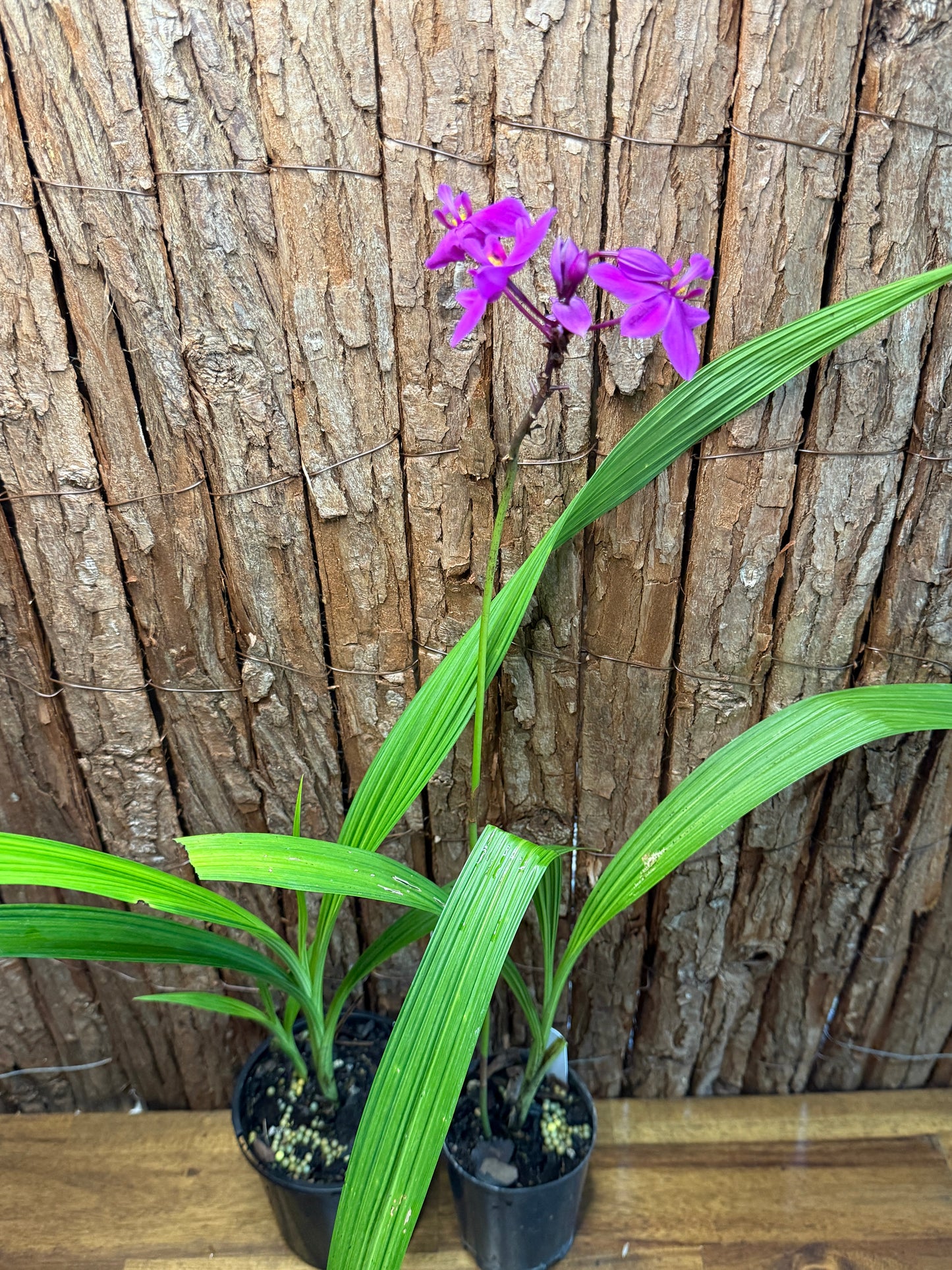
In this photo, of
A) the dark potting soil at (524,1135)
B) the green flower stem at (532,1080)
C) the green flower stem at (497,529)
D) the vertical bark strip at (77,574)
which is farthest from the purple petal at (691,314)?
the dark potting soil at (524,1135)

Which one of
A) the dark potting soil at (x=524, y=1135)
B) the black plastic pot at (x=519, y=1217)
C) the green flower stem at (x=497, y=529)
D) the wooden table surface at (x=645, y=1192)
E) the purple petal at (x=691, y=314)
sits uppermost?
the purple petal at (x=691, y=314)

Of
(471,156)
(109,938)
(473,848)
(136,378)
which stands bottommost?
(109,938)

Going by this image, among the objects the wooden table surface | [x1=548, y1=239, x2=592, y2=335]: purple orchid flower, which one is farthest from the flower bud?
the wooden table surface

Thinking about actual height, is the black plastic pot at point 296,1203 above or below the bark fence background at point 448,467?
below

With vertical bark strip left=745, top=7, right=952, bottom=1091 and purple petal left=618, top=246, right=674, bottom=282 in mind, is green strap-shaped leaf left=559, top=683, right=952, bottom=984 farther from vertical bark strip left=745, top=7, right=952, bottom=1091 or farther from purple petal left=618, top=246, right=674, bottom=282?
purple petal left=618, top=246, right=674, bottom=282

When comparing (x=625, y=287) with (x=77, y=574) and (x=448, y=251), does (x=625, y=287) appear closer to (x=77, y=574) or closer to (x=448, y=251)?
(x=448, y=251)

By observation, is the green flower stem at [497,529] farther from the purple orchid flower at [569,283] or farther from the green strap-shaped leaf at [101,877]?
the green strap-shaped leaf at [101,877]

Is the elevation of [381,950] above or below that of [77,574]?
below

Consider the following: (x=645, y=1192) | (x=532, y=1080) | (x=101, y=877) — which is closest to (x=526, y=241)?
(x=101, y=877)
